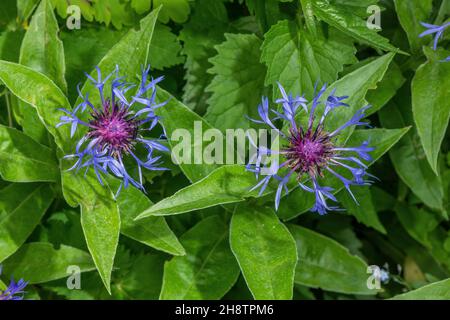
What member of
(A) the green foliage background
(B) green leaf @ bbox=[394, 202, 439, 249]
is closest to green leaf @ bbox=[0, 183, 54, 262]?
(A) the green foliage background

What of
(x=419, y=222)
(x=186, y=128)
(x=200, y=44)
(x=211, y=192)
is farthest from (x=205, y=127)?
(x=419, y=222)

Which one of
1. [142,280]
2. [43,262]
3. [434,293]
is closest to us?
[434,293]

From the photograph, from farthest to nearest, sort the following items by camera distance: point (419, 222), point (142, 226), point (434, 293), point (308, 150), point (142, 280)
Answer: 1. point (419, 222)
2. point (142, 280)
3. point (434, 293)
4. point (142, 226)
5. point (308, 150)

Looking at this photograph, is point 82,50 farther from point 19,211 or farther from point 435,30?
point 435,30

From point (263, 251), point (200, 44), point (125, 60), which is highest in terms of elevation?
point (200, 44)

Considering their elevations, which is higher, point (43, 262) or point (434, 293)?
point (43, 262)

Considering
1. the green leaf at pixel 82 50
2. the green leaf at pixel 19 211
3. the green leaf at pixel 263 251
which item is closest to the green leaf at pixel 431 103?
the green leaf at pixel 263 251

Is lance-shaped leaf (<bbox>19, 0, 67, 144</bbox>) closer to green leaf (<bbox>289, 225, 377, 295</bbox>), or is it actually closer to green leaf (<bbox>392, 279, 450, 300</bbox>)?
green leaf (<bbox>289, 225, 377, 295</bbox>)
